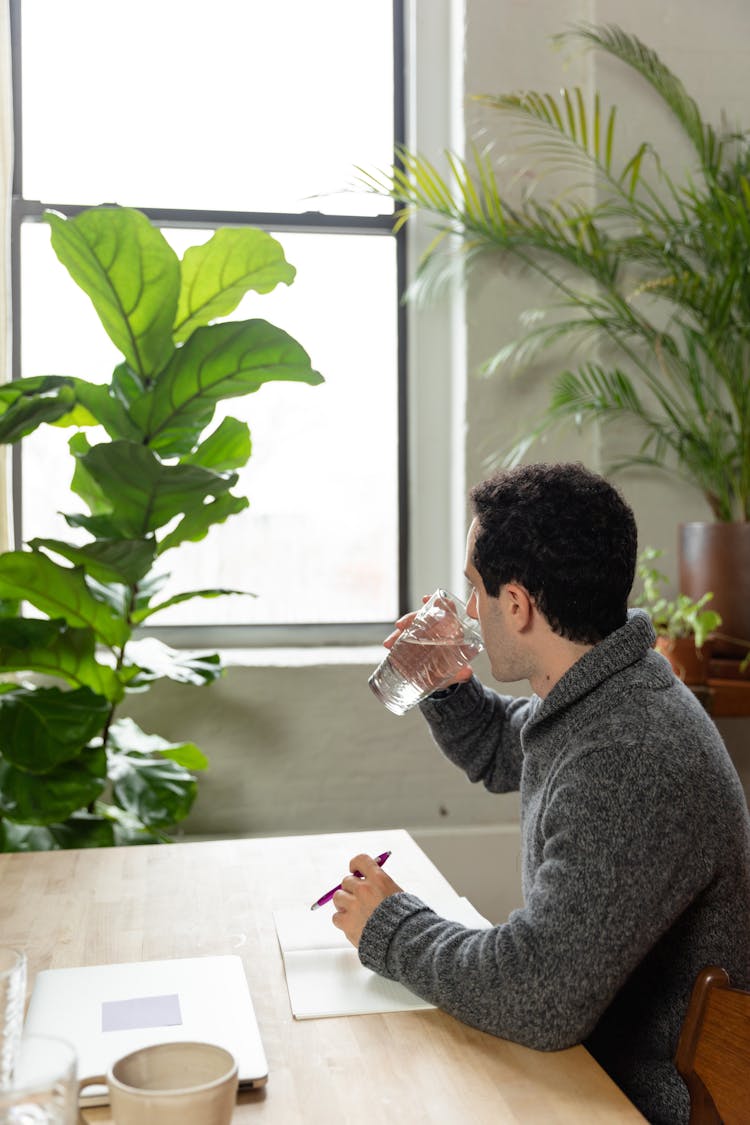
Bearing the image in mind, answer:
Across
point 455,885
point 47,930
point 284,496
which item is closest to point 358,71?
point 284,496

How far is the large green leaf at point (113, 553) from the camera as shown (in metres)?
2.01

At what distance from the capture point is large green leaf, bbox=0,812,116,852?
84.8 inches

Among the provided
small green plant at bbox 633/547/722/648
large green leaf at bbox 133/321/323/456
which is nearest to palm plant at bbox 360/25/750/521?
small green plant at bbox 633/547/722/648

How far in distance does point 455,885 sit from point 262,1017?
179 centimetres

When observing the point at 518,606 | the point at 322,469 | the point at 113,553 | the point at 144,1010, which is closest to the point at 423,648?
the point at 518,606

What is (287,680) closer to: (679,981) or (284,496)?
(284,496)

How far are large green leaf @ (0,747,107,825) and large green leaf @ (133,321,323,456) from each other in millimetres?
649

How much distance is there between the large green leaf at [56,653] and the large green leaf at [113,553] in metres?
0.14

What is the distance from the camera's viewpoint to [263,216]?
300 cm

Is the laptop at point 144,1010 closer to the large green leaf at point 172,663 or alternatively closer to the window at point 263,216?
the large green leaf at point 172,663

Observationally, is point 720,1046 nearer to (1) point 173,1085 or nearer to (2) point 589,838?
(2) point 589,838

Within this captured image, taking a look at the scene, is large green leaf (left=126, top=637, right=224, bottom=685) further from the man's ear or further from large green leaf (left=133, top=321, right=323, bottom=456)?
the man's ear

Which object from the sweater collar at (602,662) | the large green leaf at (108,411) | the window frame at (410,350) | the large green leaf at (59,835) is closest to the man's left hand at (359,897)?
the sweater collar at (602,662)

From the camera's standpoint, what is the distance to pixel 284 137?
3.02 m
